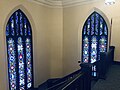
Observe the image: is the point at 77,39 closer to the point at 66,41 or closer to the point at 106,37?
the point at 66,41

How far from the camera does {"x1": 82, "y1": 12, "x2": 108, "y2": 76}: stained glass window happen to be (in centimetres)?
641

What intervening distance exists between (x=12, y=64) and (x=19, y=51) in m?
0.59

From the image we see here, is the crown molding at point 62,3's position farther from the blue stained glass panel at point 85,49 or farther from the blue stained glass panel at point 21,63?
the blue stained glass panel at point 21,63

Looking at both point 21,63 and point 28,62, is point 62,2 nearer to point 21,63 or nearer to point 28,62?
point 28,62

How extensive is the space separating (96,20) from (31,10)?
287cm

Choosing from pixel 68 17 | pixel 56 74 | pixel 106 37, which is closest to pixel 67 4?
pixel 68 17

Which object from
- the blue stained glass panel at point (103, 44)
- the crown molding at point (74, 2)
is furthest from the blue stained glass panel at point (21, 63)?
the blue stained glass panel at point (103, 44)

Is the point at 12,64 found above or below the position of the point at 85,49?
below

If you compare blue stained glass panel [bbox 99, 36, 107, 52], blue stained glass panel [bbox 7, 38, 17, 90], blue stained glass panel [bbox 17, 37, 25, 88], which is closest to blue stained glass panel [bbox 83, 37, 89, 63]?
blue stained glass panel [bbox 99, 36, 107, 52]

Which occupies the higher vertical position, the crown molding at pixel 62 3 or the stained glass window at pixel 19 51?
the crown molding at pixel 62 3

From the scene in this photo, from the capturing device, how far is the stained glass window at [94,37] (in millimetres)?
6405

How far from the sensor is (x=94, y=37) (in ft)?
21.8

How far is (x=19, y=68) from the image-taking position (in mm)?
5664

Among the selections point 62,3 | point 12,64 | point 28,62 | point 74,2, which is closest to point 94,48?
point 74,2
